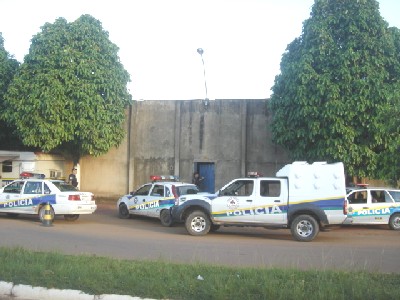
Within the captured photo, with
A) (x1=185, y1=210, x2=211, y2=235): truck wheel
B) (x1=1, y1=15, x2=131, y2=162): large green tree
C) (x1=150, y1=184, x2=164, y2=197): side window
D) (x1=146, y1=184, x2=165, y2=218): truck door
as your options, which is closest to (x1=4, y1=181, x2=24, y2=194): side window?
(x1=146, y1=184, x2=165, y2=218): truck door

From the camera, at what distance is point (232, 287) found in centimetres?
780

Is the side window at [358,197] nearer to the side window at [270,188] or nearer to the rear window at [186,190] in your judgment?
the side window at [270,188]

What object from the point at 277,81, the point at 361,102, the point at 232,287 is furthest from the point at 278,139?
the point at 232,287

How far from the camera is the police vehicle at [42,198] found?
1881 cm

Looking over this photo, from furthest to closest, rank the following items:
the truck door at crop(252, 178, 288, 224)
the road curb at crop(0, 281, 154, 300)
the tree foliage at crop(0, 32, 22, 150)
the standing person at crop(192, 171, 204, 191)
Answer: the tree foliage at crop(0, 32, 22, 150) < the standing person at crop(192, 171, 204, 191) < the truck door at crop(252, 178, 288, 224) < the road curb at crop(0, 281, 154, 300)

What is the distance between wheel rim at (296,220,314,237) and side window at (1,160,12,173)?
50.3 ft

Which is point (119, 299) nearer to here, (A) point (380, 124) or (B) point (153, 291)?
(B) point (153, 291)

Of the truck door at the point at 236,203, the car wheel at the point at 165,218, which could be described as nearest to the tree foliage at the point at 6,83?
the car wheel at the point at 165,218

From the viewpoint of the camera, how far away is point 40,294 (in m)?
8.07

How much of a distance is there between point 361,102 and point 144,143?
1242 centimetres

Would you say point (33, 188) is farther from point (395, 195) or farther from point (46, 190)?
point (395, 195)

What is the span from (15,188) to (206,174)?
10789mm

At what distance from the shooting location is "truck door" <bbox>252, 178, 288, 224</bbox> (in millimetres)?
15594

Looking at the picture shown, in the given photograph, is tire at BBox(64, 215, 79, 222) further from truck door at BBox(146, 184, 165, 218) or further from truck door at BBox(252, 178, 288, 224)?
truck door at BBox(252, 178, 288, 224)
